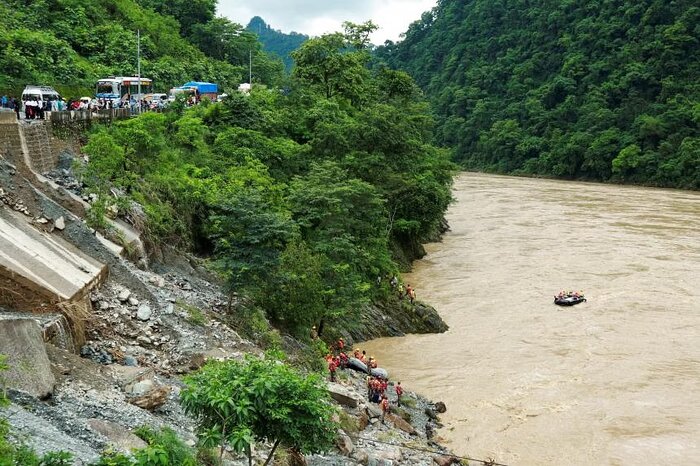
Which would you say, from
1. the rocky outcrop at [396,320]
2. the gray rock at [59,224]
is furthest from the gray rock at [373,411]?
the gray rock at [59,224]

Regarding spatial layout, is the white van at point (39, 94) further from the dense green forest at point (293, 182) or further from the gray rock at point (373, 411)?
the gray rock at point (373, 411)

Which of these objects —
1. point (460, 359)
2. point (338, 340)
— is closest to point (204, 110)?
point (338, 340)

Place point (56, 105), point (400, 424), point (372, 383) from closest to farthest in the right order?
point (400, 424)
point (372, 383)
point (56, 105)

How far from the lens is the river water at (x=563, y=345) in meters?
20.5

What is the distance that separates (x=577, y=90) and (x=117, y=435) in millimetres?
107422

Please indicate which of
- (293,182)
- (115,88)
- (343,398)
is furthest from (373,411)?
(115,88)

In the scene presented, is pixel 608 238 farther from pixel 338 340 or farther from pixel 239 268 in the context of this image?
pixel 239 268

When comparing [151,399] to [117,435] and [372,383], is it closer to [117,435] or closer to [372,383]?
[117,435]

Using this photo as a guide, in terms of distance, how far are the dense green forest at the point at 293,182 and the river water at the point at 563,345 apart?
13.2ft

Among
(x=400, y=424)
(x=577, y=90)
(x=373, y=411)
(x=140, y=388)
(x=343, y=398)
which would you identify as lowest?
(x=400, y=424)

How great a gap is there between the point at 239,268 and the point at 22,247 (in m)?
7.07

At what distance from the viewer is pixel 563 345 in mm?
28281

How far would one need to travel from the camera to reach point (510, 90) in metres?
120

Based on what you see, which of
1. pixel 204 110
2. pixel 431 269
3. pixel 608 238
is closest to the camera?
pixel 204 110
